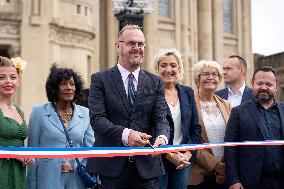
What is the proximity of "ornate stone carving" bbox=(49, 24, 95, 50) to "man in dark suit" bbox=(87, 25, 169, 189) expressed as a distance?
18.9m

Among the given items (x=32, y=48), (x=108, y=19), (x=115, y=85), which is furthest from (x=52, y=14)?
(x=115, y=85)

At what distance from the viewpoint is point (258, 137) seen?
6.41 m

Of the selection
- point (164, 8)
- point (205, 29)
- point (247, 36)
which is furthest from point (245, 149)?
point (247, 36)

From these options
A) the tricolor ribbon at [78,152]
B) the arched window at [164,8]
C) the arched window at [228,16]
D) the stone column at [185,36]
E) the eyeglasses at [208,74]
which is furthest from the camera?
the arched window at [228,16]

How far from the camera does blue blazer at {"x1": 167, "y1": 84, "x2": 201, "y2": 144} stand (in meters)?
6.57

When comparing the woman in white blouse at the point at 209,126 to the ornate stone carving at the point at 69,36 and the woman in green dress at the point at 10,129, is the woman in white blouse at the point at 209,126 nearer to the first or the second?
the woman in green dress at the point at 10,129

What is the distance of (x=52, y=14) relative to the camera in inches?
935

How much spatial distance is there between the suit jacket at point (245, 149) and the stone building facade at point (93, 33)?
17.4 meters

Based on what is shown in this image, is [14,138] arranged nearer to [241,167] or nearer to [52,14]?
[241,167]

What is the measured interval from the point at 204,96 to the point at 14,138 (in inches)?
105

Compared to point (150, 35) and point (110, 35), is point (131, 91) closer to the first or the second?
point (110, 35)

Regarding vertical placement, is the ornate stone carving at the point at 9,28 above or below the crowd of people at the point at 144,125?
above

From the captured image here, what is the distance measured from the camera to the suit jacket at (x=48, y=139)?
243 inches

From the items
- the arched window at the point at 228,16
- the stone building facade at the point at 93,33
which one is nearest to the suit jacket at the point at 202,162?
the stone building facade at the point at 93,33
